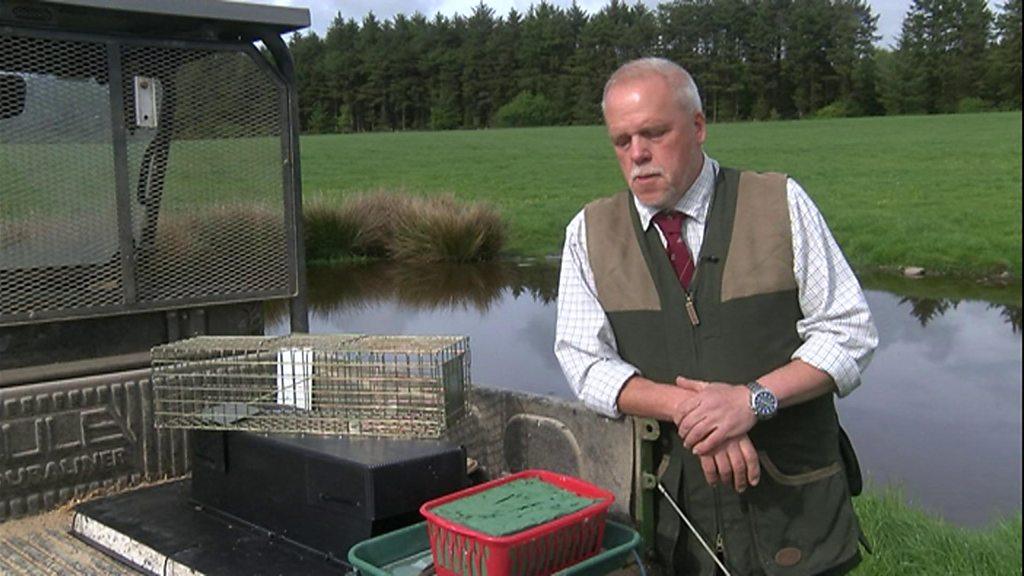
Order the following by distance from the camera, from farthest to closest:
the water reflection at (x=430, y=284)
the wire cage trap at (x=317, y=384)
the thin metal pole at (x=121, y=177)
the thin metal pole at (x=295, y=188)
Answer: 1. the water reflection at (x=430, y=284)
2. the thin metal pole at (x=295, y=188)
3. the thin metal pole at (x=121, y=177)
4. the wire cage trap at (x=317, y=384)

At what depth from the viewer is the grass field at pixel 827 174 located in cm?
1634

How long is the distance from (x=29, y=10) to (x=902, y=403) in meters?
6.88

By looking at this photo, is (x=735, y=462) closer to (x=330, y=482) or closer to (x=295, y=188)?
(x=330, y=482)

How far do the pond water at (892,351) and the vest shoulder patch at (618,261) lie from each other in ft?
3.93

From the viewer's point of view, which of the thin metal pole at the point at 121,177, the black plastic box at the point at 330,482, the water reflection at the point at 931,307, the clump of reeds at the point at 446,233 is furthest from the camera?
the clump of reeds at the point at 446,233

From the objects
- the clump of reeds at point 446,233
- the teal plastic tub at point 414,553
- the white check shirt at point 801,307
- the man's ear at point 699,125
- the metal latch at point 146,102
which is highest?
the metal latch at point 146,102

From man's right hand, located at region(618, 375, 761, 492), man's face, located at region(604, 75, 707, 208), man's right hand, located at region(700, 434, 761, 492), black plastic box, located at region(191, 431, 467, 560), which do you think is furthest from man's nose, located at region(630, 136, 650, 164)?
black plastic box, located at region(191, 431, 467, 560)

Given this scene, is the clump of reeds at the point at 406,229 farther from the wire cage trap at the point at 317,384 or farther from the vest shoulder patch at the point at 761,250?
the vest shoulder patch at the point at 761,250

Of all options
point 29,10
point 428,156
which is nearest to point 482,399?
point 29,10

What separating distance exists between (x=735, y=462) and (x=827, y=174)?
25234 millimetres

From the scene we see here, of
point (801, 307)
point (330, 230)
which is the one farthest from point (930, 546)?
point (330, 230)

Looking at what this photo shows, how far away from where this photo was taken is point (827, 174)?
85.8ft

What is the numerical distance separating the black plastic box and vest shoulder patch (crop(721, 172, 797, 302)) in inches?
32.5

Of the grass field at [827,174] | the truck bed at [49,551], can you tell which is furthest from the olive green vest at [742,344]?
the grass field at [827,174]
